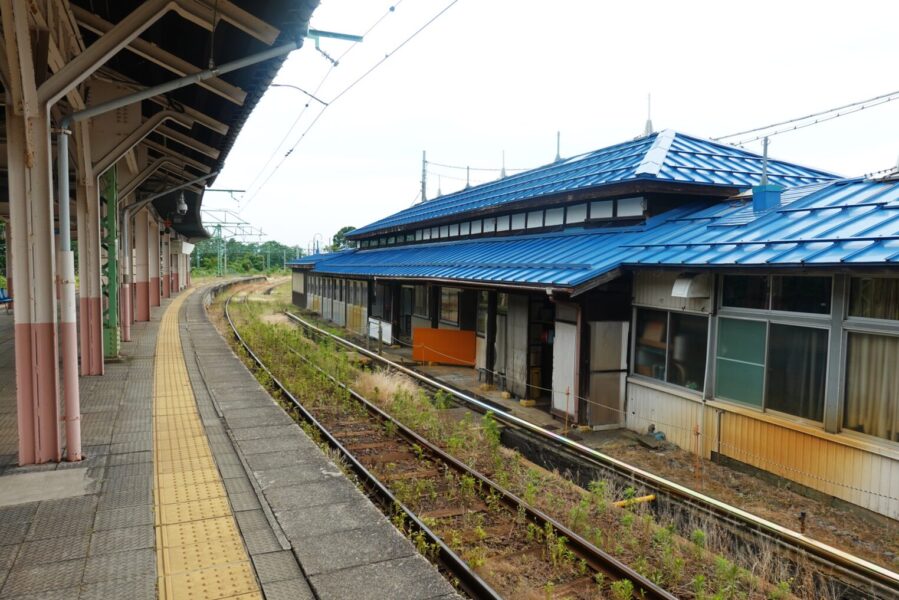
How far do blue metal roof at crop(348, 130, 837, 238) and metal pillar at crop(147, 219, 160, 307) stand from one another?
17765mm

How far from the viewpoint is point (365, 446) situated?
27.9 ft

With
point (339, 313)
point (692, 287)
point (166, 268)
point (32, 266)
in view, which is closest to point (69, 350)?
point (32, 266)

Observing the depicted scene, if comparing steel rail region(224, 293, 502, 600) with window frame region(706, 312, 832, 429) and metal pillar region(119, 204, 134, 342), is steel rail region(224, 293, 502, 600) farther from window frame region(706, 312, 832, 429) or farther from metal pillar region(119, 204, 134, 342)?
metal pillar region(119, 204, 134, 342)

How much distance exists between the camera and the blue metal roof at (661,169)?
36.5 feet

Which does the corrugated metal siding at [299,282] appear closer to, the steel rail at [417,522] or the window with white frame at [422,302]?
the window with white frame at [422,302]

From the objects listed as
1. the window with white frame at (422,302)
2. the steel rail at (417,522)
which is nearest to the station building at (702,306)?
the window with white frame at (422,302)

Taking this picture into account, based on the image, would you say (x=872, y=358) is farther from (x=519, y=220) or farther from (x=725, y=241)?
(x=519, y=220)

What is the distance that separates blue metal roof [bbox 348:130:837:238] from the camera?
1113 centimetres

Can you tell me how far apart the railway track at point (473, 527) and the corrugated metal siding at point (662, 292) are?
413 cm

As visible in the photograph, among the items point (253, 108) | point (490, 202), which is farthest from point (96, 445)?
point (490, 202)

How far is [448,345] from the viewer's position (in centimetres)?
1562

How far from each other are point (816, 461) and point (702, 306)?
2.53m

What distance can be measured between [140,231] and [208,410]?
14406mm

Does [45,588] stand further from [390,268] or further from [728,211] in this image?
[390,268]
